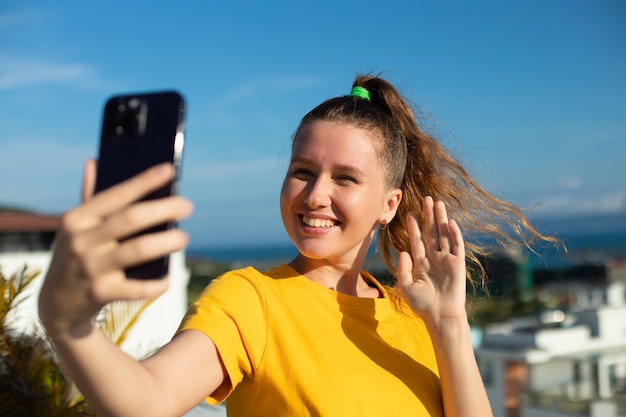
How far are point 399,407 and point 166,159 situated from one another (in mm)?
1113

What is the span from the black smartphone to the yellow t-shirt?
583 mm

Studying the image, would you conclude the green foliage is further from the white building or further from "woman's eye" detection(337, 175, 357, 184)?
the white building

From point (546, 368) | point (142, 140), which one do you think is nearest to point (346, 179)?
point (142, 140)

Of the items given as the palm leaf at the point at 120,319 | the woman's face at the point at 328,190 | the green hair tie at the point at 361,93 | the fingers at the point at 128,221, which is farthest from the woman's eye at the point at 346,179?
the palm leaf at the point at 120,319

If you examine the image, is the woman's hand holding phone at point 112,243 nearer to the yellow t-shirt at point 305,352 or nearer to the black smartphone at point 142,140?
the black smartphone at point 142,140

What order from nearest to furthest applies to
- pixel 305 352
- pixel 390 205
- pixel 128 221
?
1. pixel 128 221
2. pixel 305 352
3. pixel 390 205

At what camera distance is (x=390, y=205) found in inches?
89.7

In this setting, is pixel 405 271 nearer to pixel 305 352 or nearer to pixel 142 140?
pixel 305 352

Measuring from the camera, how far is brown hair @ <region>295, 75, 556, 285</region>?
7.12 ft

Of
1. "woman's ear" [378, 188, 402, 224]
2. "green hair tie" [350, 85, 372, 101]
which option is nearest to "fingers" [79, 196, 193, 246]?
"woman's ear" [378, 188, 402, 224]

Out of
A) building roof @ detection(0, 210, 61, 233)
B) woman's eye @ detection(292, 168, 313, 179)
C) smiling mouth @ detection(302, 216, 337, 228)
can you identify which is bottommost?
smiling mouth @ detection(302, 216, 337, 228)

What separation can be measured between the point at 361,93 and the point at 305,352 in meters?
1.02

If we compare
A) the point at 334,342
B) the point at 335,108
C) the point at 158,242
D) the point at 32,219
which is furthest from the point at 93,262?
the point at 32,219

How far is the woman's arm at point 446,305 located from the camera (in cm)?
190
